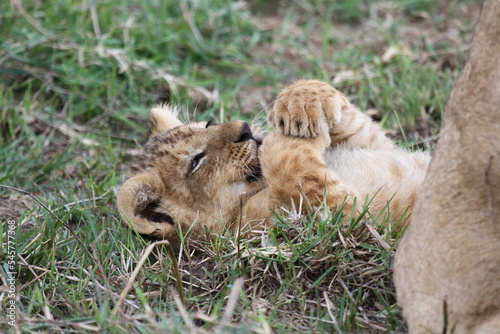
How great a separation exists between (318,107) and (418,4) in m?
4.13

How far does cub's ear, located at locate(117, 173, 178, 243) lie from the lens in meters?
3.34

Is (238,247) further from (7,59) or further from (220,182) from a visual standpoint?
(7,59)

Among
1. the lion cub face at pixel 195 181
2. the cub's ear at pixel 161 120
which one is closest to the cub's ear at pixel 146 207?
the lion cub face at pixel 195 181

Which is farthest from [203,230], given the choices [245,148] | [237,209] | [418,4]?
[418,4]

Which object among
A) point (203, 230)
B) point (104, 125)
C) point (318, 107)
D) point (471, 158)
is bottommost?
point (104, 125)

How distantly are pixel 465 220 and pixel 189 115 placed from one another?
10.5 feet

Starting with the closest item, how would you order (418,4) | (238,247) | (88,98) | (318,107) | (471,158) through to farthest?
(471,158) → (238,247) → (318,107) → (88,98) → (418,4)

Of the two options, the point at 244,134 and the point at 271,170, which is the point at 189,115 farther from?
the point at 271,170

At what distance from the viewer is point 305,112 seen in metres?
3.41

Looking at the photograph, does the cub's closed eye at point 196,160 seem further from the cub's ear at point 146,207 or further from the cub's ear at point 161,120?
the cub's ear at point 161,120

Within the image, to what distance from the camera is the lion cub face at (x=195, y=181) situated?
3494 mm

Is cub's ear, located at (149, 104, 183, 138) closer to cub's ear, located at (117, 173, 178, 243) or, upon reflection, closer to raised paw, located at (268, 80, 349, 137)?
cub's ear, located at (117, 173, 178, 243)

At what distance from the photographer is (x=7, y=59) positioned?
5.50 m

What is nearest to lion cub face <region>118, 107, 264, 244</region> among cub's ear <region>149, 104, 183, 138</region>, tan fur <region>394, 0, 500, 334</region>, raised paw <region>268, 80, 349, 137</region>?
raised paw <region>268, 80, 349, 137</region>
